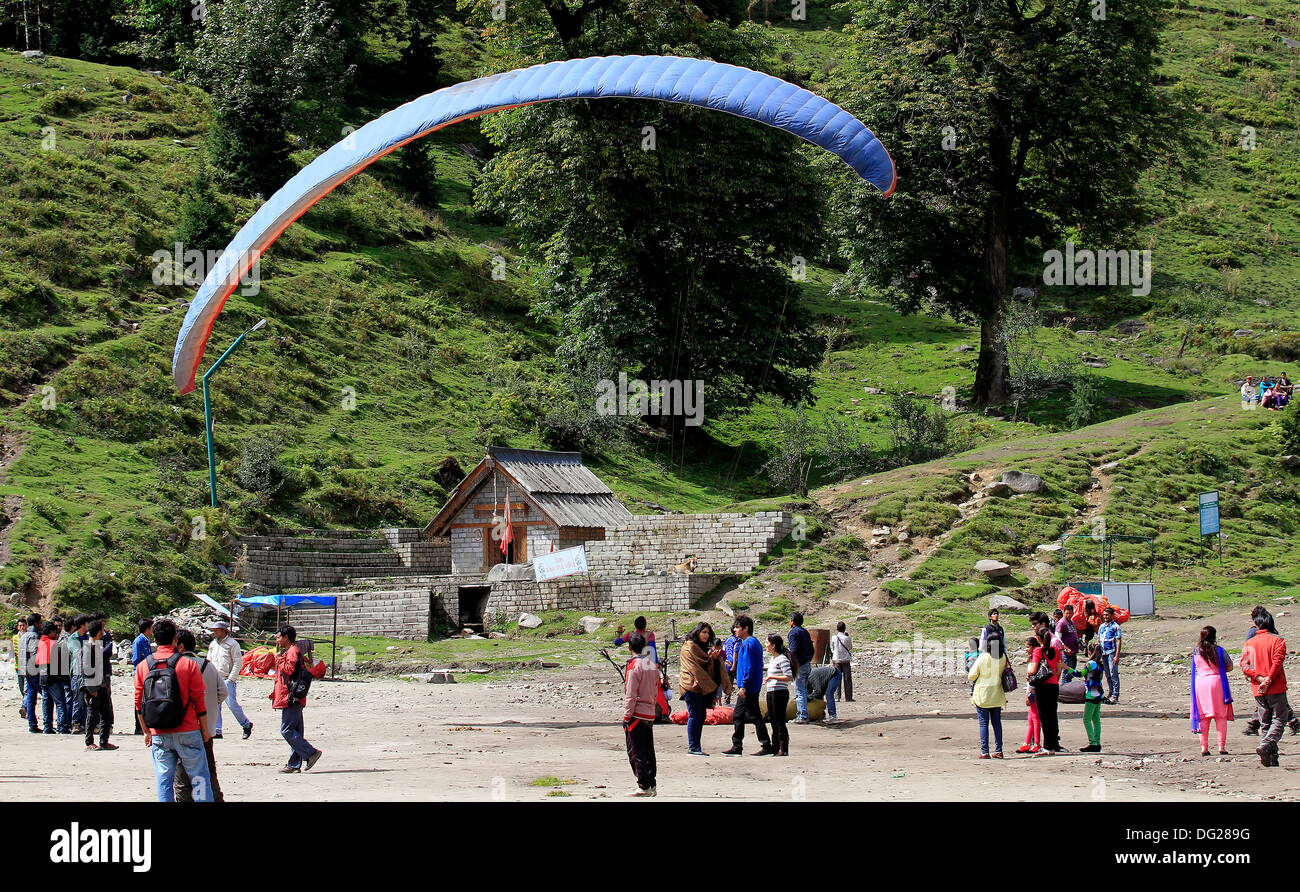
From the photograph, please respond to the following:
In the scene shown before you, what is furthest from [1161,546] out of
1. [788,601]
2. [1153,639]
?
[788,601]

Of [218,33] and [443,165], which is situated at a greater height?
[218,33]

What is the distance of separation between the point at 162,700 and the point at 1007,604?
19082 millimetres

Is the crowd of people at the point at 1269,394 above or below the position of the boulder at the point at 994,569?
above

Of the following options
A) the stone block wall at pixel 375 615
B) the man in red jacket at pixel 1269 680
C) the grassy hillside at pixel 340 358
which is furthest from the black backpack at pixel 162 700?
the stone block wall at pixel 375 615

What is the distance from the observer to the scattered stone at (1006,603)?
24062 mm

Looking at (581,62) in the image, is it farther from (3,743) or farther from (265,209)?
(3,743)

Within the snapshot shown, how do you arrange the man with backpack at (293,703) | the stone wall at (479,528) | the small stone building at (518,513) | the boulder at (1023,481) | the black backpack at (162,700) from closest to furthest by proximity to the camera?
the black backpack at (162,700), the man with backpack at (293,703), the boulder at (1023,481), the small stone building at (518,513), the stone wall at (479,528)

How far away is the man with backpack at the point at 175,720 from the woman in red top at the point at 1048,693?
28.6 feet

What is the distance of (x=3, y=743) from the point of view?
14.3 metres

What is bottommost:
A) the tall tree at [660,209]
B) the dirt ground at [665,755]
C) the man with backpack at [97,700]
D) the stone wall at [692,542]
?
the dirt ground at [665,755]

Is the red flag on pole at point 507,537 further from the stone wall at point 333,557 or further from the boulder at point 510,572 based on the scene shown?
the boulder at point 510,572

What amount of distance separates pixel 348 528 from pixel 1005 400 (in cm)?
2312

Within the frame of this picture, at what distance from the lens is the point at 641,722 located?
34.1ft

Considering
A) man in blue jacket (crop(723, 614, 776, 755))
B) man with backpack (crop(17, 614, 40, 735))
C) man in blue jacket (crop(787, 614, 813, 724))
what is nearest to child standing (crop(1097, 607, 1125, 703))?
man in blue jacket (crop(787, 614, 813, 724))
